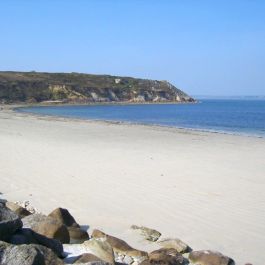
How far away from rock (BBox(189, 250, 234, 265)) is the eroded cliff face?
88854mm

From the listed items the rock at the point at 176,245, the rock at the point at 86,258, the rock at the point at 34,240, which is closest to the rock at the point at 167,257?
the rock at the point at 176,245

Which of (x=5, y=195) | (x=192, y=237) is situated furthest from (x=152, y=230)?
(x=5, y=195)

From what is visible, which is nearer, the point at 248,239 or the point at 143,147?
the point at 248,239

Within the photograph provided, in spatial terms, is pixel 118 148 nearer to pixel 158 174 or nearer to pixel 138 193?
pixel 158 174

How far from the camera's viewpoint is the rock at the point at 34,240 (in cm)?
499

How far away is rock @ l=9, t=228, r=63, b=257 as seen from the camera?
4.99 m

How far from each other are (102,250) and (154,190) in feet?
14.7

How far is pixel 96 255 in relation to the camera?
527 cm

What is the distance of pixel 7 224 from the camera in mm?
4957

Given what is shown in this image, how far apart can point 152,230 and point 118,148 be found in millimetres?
10925

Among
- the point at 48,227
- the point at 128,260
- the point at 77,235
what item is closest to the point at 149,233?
the point at 77,235

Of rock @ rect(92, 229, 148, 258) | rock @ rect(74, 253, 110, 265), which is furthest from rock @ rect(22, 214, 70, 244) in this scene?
rock @ rect(74, 253, 110, 265)

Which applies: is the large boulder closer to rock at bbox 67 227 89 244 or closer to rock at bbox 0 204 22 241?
rock at bbox 67 227 89 244

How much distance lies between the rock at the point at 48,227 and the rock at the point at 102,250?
1.42 ft
